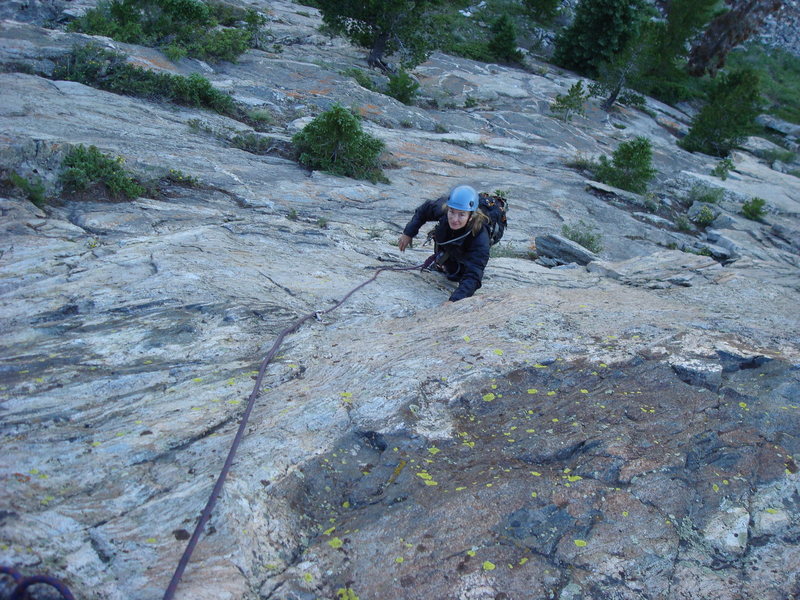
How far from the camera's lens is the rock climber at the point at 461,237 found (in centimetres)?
516

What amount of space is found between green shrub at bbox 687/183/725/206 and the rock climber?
12.5 m

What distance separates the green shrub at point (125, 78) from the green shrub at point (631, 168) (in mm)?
9602

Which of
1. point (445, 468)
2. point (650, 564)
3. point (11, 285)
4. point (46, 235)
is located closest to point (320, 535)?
point (445, 468)

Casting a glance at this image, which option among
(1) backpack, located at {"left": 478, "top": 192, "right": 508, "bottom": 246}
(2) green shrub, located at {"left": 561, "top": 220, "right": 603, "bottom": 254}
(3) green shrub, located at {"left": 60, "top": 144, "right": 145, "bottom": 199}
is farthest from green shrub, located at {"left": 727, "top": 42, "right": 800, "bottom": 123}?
(3) green shrub, located at {"left": 60, "top": 144, "right": 145, "bottom": 199}

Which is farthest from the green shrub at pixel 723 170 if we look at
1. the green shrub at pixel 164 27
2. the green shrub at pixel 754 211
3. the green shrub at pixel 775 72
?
the green shrub at pixel 775 72

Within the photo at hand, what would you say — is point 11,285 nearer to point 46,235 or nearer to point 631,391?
point 46,235

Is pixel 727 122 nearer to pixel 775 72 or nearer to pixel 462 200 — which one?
pixel 462 200

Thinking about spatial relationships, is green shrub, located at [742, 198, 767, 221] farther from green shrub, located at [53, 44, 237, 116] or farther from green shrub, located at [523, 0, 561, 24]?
green shrub, located at [523, 0, 561, 24]

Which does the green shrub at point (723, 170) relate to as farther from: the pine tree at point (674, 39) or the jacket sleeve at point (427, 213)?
the jacket sleeve at point (427, 213)

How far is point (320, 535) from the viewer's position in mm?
2512

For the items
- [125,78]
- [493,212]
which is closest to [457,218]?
[493,212]

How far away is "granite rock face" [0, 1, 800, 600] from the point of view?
2287mm

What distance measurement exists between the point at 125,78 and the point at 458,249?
8.42 meters

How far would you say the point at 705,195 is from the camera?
1562 cm
